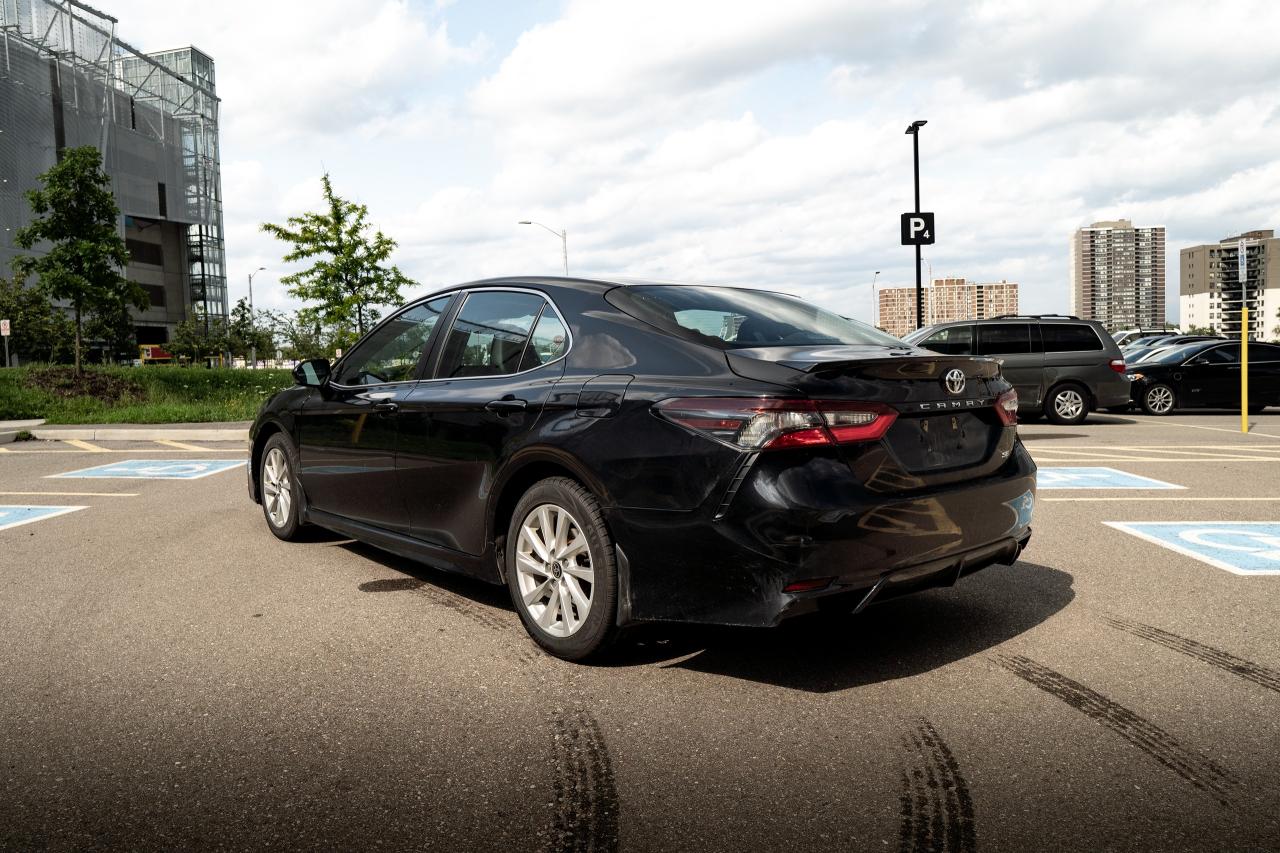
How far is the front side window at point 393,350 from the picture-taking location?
208 inches

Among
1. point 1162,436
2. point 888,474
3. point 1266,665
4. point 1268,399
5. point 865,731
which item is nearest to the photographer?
point 865,731

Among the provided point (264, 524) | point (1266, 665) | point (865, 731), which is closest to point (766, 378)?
point (865, 731)

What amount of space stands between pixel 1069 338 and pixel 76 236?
25068mm

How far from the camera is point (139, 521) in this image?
25.5 feet

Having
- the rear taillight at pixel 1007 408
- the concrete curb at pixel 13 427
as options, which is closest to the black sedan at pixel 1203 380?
the rear taillight at pixel 1007 408

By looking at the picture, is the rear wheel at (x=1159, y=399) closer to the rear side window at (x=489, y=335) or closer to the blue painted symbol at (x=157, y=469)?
the blue painted symbol at (x=157, y=469)

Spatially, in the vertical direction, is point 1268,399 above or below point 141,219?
below

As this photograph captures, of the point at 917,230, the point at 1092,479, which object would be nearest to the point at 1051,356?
the point at 1092,479

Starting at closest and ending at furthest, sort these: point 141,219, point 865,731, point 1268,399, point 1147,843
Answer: point 1147,843, point 865,731, point 1268,399, point 141,219

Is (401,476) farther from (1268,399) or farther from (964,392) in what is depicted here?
(1268,399)

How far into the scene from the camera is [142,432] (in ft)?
52.7

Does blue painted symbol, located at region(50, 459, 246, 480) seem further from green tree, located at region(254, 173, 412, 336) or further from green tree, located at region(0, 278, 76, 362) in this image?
green tree, located at region(0, 278, 76, 362)

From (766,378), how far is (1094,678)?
1.71m

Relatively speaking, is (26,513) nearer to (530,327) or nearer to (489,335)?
(489,335)
